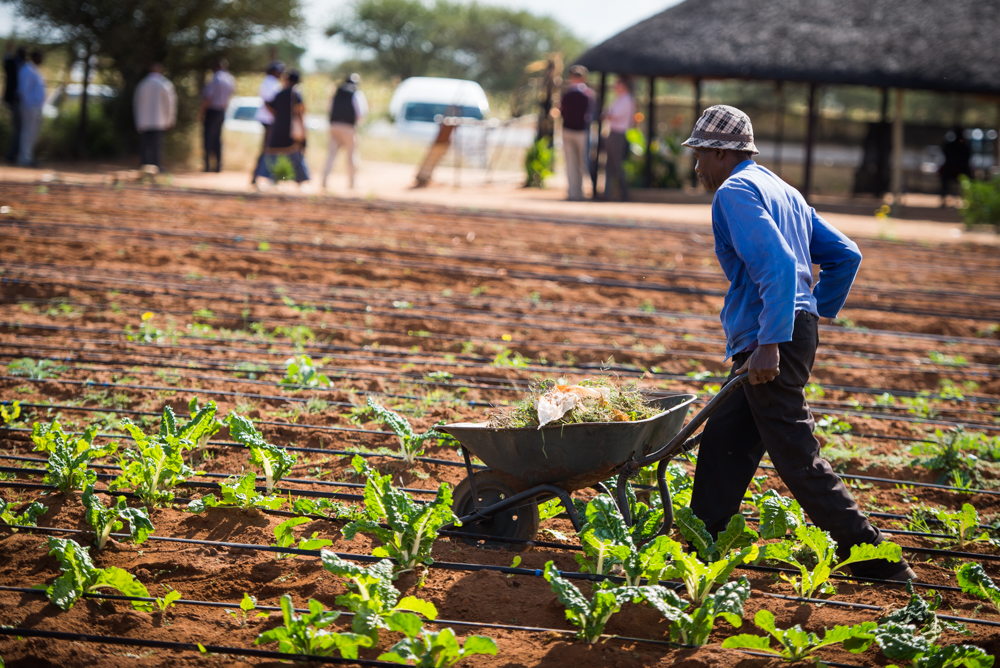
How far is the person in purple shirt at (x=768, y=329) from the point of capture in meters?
2.94

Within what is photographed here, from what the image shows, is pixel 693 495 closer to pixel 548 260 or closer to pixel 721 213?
pixel 721 213

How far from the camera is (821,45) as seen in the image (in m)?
16.9

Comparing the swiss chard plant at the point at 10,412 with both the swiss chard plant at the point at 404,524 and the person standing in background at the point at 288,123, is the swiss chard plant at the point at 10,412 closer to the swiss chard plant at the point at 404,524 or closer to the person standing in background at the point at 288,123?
the swiss chard plant at the point at 404,524

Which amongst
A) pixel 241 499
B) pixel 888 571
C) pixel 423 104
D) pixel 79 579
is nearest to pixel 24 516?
pixel 79 579

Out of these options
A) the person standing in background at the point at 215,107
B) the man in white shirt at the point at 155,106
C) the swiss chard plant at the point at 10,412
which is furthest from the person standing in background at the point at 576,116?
the swiss chard plant at the point at 10,412

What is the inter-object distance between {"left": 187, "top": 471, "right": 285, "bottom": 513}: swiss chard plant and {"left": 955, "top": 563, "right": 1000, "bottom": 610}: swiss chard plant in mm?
2505

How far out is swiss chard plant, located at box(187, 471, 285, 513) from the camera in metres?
3.45

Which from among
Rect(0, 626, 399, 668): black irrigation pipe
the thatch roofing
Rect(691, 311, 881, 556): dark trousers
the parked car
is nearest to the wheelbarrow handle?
Rect(691, 311, 881, 556): dark trousers

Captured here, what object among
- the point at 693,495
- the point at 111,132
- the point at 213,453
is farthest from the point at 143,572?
the point at 111,132

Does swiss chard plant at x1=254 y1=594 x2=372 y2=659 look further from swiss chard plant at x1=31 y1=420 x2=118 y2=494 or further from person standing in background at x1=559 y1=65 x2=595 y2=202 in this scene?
person standing in background at x1=559 y1=65 x2=595 y2=202

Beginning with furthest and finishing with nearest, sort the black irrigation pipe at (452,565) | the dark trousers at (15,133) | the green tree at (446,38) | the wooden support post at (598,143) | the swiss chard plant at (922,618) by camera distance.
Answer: the green tree at (446,38) < the wooden support post at (598,143) < the dark trousers at (15,133) < the black irrigation pipe at (452,565) < the swiss chard plant at (922,618)

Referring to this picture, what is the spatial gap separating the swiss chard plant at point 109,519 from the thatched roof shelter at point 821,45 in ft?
49.8

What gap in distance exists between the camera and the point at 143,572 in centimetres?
307

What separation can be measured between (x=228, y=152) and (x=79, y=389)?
1723 cm
